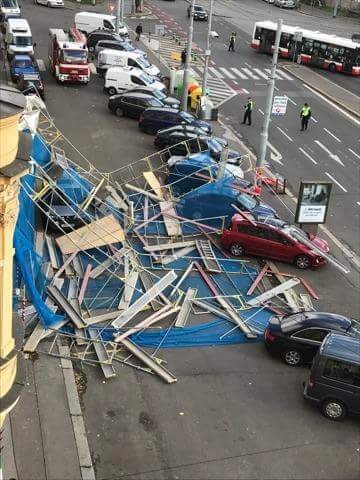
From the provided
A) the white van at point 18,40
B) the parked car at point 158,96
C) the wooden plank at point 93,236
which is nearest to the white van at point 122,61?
the white van at point 18,40

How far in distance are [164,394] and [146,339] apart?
2190 millimetres

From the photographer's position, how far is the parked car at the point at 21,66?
128 feet

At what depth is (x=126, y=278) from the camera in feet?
66.5

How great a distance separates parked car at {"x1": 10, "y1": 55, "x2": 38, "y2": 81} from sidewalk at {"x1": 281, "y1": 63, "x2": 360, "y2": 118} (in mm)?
19787

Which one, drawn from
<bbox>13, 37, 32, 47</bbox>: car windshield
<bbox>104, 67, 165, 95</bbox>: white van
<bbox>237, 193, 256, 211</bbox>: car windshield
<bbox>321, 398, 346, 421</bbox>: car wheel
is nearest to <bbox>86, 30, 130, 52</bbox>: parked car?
<bbox>13, 37, 32, 47</bbox>: car windshield

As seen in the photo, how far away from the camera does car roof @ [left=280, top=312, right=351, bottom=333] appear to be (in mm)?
17266

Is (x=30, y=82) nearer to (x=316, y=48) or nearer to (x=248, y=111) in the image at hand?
(x=248, y=111)

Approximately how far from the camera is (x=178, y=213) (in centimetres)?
2523

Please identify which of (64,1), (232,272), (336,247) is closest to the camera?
(232,272)

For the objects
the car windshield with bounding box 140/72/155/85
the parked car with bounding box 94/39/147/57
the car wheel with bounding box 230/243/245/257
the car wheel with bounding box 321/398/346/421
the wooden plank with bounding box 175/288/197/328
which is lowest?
the parked car with bounding box 94/39/147/57

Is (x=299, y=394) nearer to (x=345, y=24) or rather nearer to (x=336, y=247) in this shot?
(x=336, y=247)

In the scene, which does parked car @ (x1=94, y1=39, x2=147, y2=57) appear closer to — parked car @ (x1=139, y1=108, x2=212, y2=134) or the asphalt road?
the asphalt road

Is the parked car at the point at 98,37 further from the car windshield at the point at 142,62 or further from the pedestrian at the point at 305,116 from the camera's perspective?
the pedestrian at the point at 305,116

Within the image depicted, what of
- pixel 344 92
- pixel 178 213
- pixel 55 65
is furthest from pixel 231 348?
pixel 344 92
